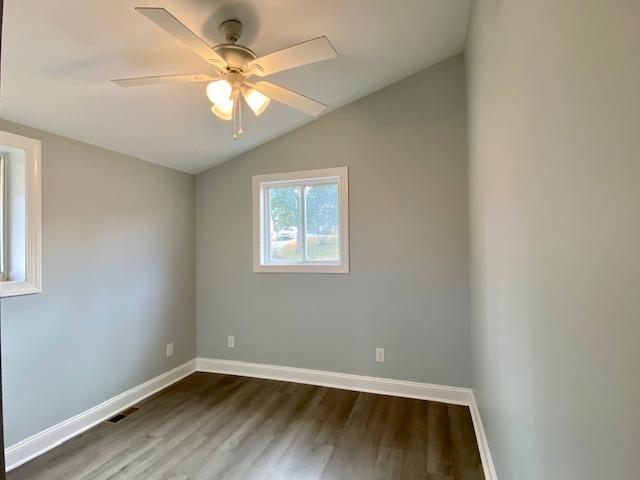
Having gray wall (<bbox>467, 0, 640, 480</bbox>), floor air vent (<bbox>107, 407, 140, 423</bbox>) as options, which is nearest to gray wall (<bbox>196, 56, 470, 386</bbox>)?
floor air vent (<bbox>107, 407, 140, 423</bbox>)

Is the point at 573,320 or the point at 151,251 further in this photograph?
the point at 151,251

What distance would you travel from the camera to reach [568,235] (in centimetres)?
77

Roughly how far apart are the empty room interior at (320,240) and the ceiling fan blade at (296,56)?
1 centimetres

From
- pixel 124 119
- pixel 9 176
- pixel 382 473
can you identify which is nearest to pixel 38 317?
pixel 9 176

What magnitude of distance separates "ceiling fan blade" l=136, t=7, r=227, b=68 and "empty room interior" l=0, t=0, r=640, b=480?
12 mm

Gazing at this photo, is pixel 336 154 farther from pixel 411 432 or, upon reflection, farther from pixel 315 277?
pixel 411 432

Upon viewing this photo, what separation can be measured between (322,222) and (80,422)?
2563 mm

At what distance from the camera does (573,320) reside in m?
0.75

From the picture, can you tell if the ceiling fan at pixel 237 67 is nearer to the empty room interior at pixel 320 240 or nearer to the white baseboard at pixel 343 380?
the empty room interior at pixel 320 240

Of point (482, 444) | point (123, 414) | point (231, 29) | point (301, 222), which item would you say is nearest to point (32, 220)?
point (123, 414)

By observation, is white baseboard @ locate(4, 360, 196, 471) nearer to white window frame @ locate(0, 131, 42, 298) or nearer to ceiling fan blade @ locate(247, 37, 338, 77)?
white window frame @ locate(0, 131, 42, 298)

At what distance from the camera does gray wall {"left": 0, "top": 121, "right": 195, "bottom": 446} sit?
7.39ft

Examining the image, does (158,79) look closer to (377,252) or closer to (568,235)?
(568,235)

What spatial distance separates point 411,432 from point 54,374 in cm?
262
